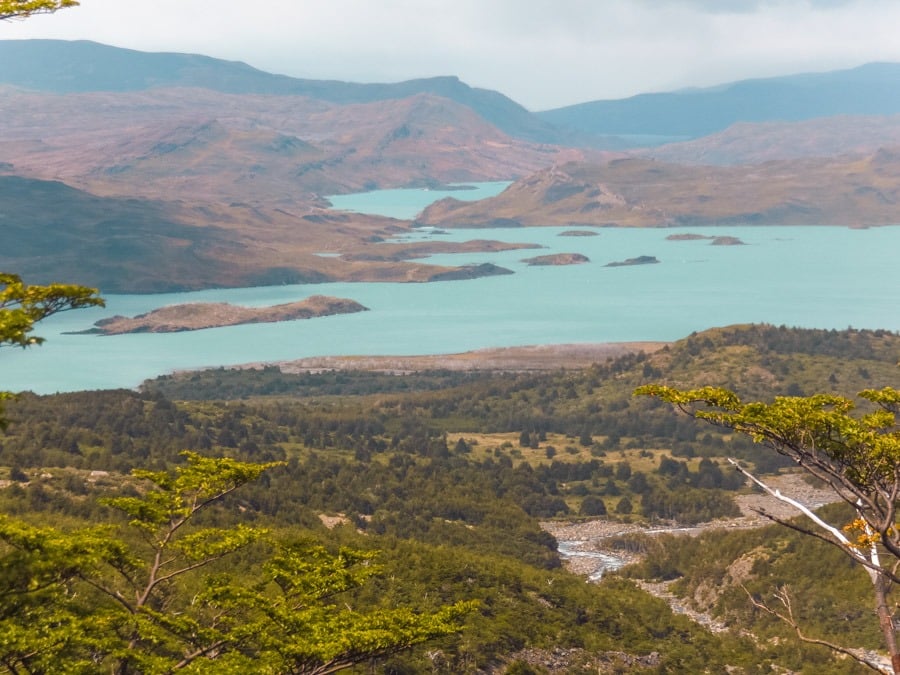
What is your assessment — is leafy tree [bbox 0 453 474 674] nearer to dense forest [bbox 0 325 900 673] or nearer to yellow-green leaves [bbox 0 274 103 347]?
dense forest [bbox 0 325 900 673]

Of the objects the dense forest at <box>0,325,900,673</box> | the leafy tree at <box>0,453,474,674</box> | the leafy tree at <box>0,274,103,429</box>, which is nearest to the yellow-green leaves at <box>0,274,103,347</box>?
the leafy tree at <box>0,274,103,429</box>

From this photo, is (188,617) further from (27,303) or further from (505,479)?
(505,479)

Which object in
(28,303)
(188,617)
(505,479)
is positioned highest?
(28,303)

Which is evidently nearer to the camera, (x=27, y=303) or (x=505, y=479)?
(x=27, y=303)

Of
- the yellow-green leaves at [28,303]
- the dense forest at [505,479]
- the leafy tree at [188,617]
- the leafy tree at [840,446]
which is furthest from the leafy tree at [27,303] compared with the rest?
the leafy tree at [840,446]

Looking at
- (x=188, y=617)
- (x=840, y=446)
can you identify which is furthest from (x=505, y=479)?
(x=840, y=446)

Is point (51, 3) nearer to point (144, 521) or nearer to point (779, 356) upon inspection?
point (144, 521)
